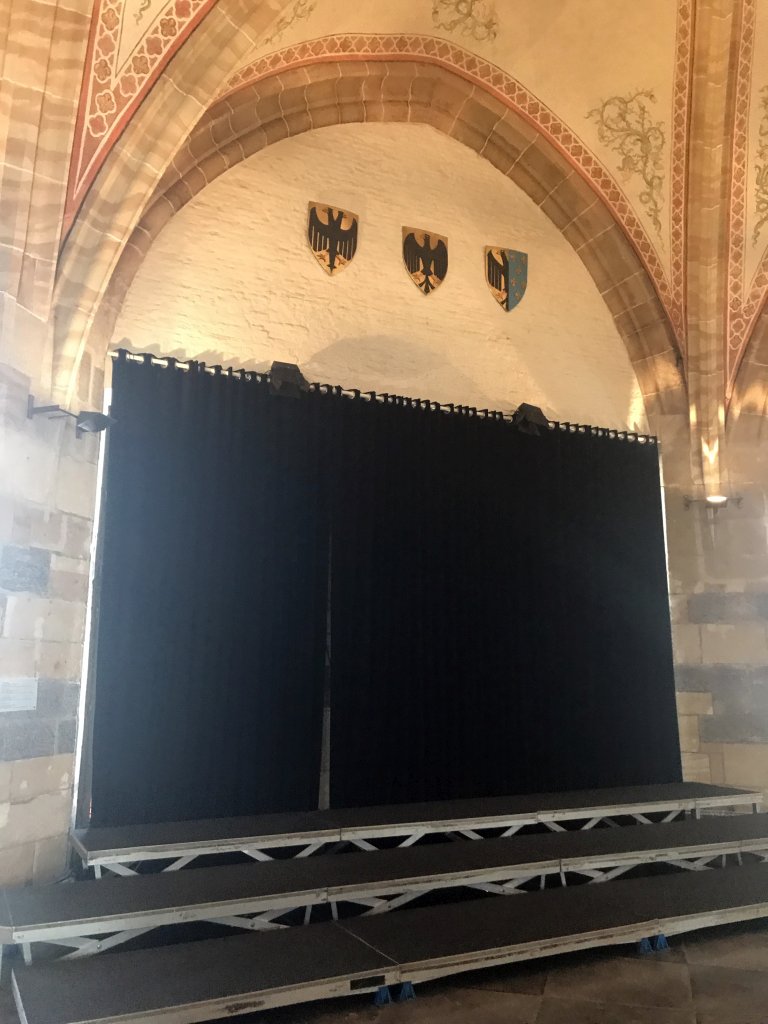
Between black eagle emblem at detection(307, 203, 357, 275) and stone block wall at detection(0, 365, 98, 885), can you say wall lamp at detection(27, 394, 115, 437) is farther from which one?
black eagle emblem at detection(307, 203, 357, 275)

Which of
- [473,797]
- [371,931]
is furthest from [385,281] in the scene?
[371,931]

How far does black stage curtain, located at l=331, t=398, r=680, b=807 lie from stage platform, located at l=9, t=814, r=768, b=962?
4.07ft

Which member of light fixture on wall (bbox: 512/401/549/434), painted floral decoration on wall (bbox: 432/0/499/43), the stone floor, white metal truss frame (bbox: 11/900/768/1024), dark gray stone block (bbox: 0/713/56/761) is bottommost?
the stone floor

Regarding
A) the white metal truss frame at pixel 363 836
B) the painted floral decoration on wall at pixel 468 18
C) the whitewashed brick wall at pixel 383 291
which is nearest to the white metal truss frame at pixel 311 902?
the white metal truss frame at pixel 363 836

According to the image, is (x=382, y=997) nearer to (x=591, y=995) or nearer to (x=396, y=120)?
(x=591, y=995)

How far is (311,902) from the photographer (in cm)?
Answer: 323

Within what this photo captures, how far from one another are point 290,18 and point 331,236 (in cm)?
138

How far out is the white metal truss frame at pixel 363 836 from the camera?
12.4 ft

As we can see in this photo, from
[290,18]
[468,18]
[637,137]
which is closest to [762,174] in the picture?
[637,137]

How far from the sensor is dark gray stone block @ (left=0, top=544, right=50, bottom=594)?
12.9 ft

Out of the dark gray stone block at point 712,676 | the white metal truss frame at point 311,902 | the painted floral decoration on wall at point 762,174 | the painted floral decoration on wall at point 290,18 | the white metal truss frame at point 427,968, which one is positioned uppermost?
the painted floral decoration on wall at point 290,18

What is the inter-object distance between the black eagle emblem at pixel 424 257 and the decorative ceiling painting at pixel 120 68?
7.37ft

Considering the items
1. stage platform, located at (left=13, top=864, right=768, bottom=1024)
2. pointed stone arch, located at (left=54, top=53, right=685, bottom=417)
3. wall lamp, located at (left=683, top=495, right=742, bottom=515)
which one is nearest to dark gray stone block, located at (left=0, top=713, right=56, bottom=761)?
stage platform, located at (left=13, top=864, right=768, bottom=1024)

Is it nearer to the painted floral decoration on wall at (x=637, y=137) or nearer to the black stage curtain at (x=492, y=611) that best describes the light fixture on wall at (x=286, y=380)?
the black stage curtain at (x=492, y=611)
